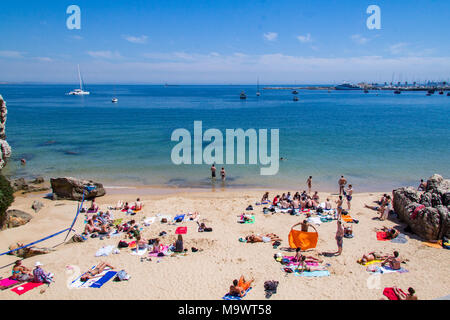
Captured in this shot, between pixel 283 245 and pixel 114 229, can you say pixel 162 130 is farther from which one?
pixel 283 245

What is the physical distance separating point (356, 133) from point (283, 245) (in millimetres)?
38464

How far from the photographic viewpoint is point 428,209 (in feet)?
43.0

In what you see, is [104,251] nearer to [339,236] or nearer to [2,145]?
[339,236]

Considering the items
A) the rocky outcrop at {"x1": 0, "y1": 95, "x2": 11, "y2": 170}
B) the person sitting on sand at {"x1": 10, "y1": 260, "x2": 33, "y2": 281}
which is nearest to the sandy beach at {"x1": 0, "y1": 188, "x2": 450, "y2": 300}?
the person sitting on sand at {"x1": 10, "y1": 260, "x2": 33, "y2": 281}

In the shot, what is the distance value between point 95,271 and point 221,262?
457cm

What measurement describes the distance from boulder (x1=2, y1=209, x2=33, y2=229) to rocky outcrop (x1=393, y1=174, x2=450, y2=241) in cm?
1936

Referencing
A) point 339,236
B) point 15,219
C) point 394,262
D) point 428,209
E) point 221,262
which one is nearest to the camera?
point 394,262

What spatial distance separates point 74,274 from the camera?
34.1 ft

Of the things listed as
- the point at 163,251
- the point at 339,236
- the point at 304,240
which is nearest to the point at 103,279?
the point at 163,251

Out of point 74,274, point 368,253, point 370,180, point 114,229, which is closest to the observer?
point 74,274

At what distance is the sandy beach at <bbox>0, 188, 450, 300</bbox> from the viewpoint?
944 centimetres

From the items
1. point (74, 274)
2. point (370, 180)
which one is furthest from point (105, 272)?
point (370, 180)

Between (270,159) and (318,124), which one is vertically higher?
(318,124)

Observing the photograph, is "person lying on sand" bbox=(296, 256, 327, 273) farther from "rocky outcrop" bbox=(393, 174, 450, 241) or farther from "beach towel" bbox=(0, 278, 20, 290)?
"beach towel" bbox=(0, 278, 20, 290)
